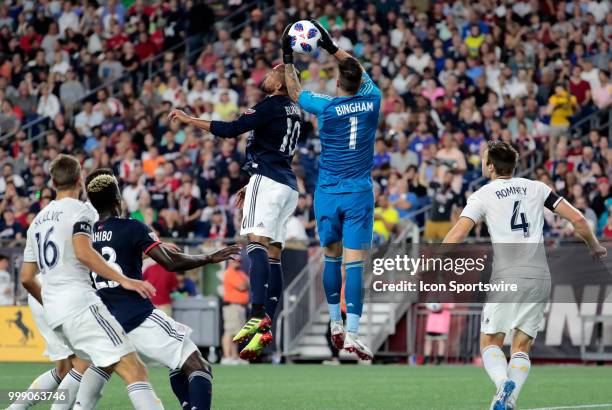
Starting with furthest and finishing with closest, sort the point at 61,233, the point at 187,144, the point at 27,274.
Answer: the point at 187,144
the point at 27,274
the point at 61,233

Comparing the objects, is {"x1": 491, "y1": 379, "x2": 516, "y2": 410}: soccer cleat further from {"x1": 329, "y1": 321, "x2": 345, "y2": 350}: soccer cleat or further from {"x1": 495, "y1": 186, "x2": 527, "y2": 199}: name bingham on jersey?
{"x1": 329, "y1": 321, "x2": 345, "y2": 350}: soccer cleat

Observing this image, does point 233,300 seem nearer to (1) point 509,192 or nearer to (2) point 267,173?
(2) point 267,173

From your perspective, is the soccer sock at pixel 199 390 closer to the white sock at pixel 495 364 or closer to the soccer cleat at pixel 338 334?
the soccer cleat at pixel 338 334

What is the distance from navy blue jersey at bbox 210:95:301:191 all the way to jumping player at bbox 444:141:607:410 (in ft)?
7.22

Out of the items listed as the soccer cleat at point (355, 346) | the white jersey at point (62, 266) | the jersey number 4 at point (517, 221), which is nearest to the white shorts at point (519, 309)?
the jersey number 4 at point (517, 221)

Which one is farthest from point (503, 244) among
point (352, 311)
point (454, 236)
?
point (352, 311)

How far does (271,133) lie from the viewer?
40.5ft

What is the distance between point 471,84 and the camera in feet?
85.1

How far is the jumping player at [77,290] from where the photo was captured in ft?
30.8

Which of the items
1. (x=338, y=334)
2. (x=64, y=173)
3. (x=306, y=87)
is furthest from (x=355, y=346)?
(x=306, y=87)

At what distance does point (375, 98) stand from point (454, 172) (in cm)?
1110

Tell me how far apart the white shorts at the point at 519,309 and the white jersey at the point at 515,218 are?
10 centimetres

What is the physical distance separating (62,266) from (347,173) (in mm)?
3520

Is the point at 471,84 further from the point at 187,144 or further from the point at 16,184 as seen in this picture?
the point at 16,184
